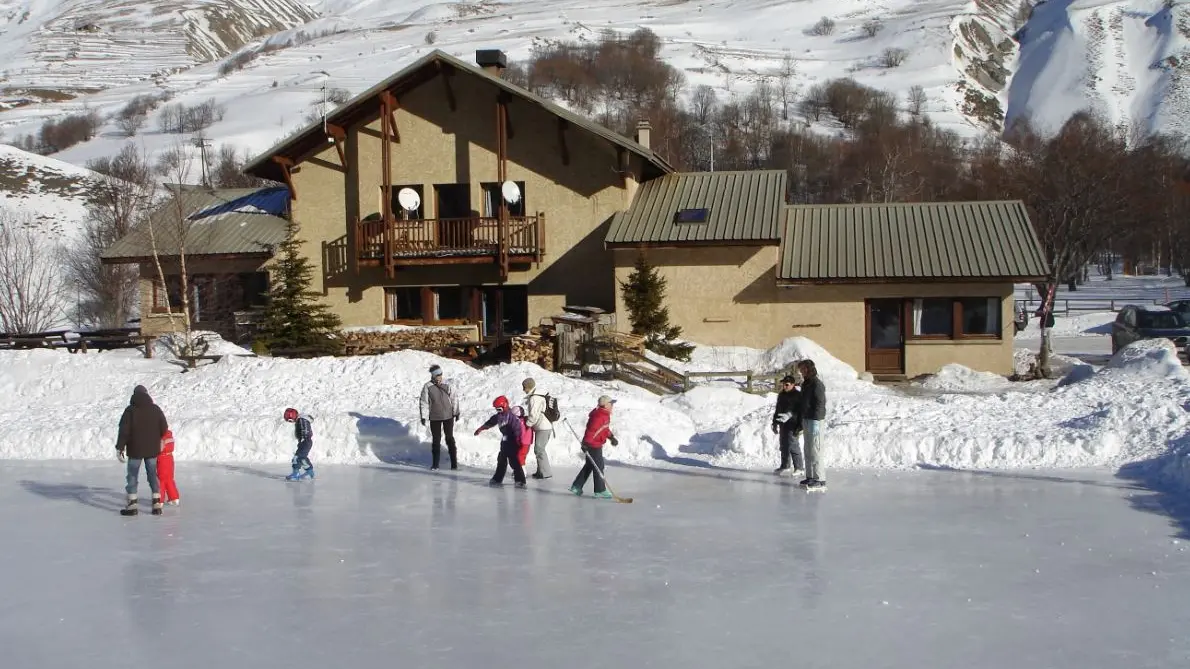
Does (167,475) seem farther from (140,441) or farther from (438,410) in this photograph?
(438,410)

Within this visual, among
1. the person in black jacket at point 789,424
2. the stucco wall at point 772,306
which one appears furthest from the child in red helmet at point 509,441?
the stucco wall at point 772,306

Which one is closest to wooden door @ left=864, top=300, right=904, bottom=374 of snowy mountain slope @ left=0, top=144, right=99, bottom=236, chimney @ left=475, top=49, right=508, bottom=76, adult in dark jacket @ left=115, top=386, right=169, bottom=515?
chimney @ left=475, top=49, right=508, bottom=76

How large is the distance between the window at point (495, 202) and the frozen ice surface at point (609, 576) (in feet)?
47.9

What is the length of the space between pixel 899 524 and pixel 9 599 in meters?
8.84

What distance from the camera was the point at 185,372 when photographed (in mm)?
21438

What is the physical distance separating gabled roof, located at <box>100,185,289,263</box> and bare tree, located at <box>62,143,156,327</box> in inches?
533

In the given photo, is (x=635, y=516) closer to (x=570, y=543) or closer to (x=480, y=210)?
(x=570, y=543)

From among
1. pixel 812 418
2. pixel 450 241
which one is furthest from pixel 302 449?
pixel 450 241

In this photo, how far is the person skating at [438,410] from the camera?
1510 cm

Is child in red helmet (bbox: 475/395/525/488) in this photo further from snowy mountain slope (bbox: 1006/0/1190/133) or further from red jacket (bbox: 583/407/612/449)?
snowy mountain slope (bbox: 1006/0/1190/133)

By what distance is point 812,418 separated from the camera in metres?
13.2

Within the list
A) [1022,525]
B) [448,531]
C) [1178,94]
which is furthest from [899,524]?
[1178,94]

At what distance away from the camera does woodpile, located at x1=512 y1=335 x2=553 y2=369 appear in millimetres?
22484

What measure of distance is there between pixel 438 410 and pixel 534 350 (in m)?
7.48
